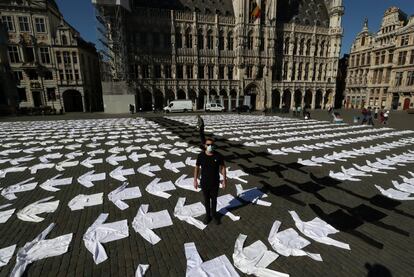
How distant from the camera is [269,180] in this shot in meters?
7.32

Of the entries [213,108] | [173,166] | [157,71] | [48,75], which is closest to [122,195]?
[173,166]

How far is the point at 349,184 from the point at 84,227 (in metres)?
7.78

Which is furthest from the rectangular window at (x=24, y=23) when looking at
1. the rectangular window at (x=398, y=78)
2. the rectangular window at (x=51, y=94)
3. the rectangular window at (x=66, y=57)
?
the rectangular window at (x=398, y=78)

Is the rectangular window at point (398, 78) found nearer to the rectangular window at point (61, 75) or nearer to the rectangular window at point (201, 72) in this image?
the rectangular window at point (201, 72)

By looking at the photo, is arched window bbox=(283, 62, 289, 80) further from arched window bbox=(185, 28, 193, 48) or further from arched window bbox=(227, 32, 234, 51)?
arched window bbox=(185, 28, 193, 48)

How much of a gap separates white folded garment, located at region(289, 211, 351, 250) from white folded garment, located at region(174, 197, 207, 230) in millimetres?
2153

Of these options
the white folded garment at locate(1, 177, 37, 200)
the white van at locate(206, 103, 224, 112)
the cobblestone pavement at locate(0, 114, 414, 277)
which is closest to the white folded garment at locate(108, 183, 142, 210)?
the cobblestone pavement at locate(0, 114, 414, 277)

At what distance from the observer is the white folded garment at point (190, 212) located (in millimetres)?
4793

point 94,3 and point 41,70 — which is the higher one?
point 94,3

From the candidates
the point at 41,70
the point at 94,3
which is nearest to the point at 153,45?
the point at 94,3

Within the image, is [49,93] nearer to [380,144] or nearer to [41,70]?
[41,70]

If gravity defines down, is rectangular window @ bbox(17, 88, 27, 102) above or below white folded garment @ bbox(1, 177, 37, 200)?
above

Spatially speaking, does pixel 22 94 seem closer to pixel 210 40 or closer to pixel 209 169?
pixel 210 40

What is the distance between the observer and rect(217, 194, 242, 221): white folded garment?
5.13 meters
